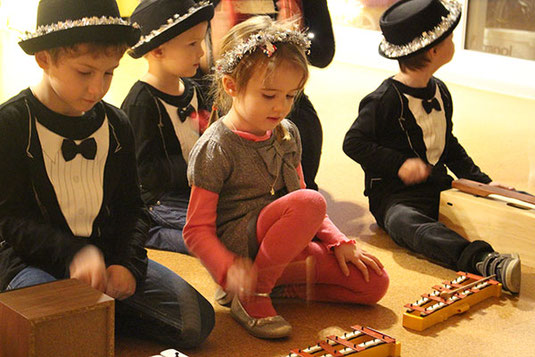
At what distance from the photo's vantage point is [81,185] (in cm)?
161

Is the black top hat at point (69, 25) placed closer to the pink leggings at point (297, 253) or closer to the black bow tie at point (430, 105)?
the pink leggings at point (297, 253)

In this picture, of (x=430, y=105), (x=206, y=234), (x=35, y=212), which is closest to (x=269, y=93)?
(x=206, y=234)

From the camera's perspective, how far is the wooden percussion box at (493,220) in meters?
2.11

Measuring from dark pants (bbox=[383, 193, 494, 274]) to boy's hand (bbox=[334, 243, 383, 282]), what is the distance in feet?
0.92

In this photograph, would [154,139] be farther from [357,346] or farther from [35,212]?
[357,346]

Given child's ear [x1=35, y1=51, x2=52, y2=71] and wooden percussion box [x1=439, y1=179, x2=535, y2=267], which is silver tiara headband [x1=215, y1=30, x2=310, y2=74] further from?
wooden percussion box [x1=439, y1=179, x2=535, y2=267]

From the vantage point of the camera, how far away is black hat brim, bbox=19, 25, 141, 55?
148 centimetres

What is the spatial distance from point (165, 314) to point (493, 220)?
97 centimetres

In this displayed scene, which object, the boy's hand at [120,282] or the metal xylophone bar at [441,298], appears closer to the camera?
the boy's hand at [120,282]

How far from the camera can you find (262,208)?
177cm

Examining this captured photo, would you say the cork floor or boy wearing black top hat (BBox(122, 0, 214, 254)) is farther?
boy wearing black top hat (BBox(122, 0, 214, 254))

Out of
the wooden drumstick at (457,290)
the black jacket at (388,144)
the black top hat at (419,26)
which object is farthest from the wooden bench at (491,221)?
the black top hat at (419,26)

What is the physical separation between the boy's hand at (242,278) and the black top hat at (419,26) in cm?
88

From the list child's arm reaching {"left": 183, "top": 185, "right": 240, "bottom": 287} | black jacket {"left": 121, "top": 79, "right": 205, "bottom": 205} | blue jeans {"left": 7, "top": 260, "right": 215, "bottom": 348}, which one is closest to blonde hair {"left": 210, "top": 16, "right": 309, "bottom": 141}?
child's arm reaching {"left": 183, "top": 185, "right": 240, "bottom": 287}
